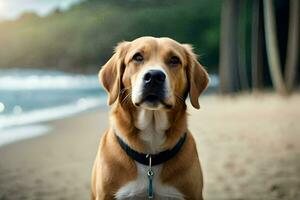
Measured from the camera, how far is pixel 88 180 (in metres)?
3.55

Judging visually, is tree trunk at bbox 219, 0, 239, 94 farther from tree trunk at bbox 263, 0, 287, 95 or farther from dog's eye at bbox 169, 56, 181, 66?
dog's eye at bbox 169, 56, 181, 66

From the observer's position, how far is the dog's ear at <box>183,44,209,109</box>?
2394 mm

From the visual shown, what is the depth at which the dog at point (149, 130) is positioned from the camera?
2.30 metres

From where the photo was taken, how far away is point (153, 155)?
92.8 inches

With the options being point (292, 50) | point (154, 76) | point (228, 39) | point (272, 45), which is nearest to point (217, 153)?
point (228, 39)

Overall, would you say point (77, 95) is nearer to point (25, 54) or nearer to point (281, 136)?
point (25, 54)

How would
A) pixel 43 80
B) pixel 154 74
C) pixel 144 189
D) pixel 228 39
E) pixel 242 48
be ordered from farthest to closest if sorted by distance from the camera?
pixel 242 48 → pixel 228 39 → pixel 43 80 → pixel 144 189 → pixel 154 74

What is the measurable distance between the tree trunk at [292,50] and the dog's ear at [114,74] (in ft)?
7.63

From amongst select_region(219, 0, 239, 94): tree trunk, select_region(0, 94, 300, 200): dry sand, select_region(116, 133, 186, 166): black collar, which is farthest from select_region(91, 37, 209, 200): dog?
select_region(219, 0, 239, 94): tree trunk

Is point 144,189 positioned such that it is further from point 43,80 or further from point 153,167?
point 43,80

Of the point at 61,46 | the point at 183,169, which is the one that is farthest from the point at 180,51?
the point at 61,46

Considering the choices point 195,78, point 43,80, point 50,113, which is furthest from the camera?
point 50,113

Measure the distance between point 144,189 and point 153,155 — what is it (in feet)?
0.44

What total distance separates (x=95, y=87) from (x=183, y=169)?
1.90 meters
